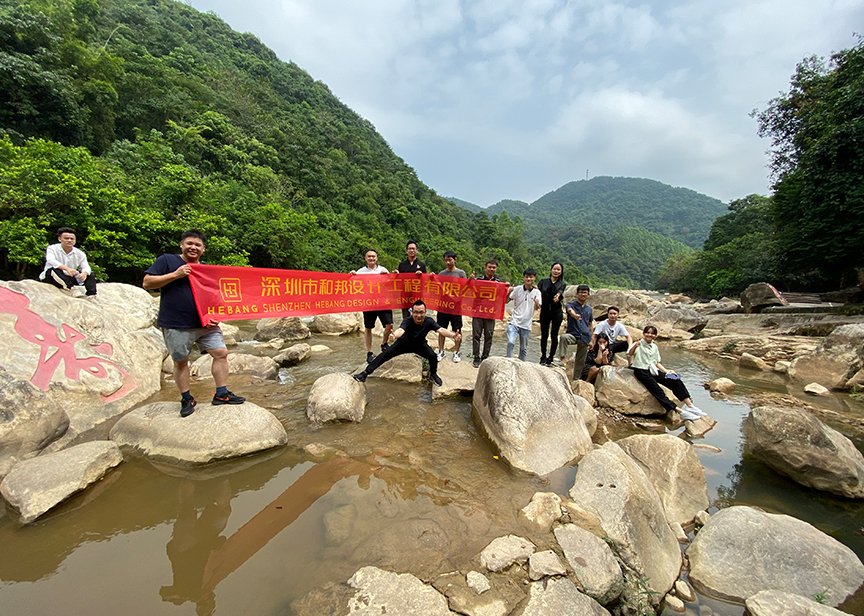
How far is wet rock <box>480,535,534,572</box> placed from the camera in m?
2.44

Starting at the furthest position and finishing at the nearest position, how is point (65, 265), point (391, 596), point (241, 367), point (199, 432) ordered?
1. point (241, 367)
2. point (65, 265)
3. point (199, 432)
4. point (391, 596)

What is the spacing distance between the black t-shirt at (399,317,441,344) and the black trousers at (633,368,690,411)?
3760 mm

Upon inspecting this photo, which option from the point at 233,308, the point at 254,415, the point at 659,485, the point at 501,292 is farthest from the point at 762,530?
the point at 233,308

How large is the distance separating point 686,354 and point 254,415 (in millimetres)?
14215

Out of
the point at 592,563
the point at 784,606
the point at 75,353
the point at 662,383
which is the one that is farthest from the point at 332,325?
the point at 784,606

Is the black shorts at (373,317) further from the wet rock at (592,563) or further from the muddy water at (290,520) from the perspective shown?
Answer: the wet rock at (592,563)

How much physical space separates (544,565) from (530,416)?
1.84m

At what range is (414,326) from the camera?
5.64 metres

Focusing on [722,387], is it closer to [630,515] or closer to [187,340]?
[630,515]

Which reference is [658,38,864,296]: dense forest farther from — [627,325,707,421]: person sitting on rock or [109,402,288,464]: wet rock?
[109,402,288,464]: wet rock

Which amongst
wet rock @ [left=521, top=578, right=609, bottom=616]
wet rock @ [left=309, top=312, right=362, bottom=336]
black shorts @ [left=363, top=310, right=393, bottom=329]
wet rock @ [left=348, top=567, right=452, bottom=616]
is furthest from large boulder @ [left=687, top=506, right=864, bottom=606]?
wet rock @ [left=309, top=312, right=362, bottom=336]

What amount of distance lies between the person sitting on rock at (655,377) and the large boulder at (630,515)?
2.75 meters

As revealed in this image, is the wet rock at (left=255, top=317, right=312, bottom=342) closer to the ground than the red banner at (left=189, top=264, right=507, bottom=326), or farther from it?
closer to the ground

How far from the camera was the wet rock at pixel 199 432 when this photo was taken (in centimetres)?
361
